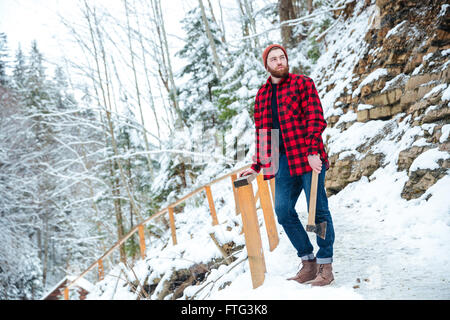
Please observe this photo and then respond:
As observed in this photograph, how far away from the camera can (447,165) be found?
9.86 ft

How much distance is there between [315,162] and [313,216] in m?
0.38

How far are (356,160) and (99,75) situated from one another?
1037 cm

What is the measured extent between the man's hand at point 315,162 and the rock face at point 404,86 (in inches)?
76.1

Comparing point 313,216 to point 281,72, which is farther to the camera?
point 281,72

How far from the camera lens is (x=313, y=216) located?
2027 millimetres

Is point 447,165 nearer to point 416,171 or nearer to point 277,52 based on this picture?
point 416,171

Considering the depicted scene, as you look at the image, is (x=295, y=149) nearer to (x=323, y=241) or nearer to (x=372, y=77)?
(x=323, y=241)

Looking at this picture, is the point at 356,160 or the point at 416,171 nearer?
the point at 416,171

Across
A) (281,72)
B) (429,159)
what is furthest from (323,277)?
(429,159)

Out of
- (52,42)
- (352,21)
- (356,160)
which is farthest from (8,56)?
(356,160)

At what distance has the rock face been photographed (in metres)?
3.42

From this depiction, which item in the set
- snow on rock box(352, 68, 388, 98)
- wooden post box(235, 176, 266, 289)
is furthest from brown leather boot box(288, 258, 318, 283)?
snow on rock box(352, 68, 388, 98)

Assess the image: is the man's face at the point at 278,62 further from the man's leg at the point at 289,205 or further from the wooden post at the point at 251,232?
the wooden post at the point at 251,232

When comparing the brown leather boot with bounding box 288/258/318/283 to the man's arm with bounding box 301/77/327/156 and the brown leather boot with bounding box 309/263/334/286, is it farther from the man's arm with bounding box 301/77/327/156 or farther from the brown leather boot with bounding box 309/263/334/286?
the man's arm with bounding box 301/77/327/156
